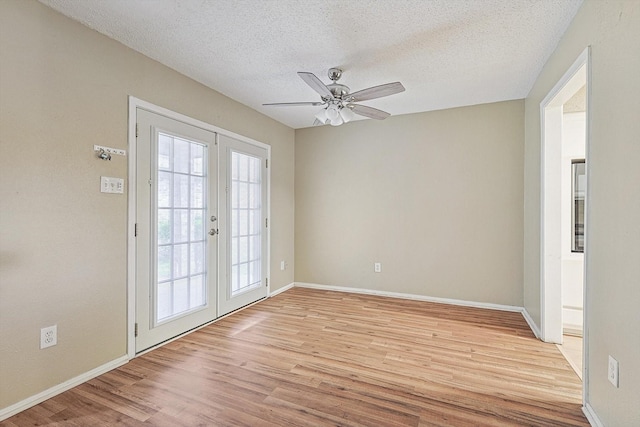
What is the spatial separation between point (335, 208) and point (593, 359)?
3.35 m

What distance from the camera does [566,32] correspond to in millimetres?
2195

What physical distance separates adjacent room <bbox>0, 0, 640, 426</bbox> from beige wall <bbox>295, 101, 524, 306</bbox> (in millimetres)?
34

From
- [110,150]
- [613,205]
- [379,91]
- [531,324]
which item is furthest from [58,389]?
[531,324]

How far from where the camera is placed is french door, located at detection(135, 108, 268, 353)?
8.52 ft

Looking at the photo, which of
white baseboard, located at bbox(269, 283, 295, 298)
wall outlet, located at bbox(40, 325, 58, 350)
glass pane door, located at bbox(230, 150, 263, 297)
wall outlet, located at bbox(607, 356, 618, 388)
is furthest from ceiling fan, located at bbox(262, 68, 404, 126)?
white baseboard, located at bbox(269, 283, 295, 298)

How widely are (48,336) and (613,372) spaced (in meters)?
3.33

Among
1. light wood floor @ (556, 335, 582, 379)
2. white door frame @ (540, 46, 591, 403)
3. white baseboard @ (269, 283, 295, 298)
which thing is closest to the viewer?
light wood floor @ (556, 335, 582, 379)

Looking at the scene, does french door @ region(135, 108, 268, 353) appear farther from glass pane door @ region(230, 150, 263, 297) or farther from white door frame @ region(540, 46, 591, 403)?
white door frame @ region(540, 46, 591, 403)

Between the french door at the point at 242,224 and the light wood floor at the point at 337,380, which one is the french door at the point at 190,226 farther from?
the light wood floor at the point at 337,380

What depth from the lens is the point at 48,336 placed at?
1.98 m

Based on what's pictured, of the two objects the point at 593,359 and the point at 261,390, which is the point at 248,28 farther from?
the point at 593,359

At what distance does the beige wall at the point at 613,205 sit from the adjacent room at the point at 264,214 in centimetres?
2

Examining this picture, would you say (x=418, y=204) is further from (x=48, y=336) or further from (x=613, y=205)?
(x=48, y=336)

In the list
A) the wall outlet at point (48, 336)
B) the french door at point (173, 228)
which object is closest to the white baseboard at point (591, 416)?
the french door at point (173, 228)
